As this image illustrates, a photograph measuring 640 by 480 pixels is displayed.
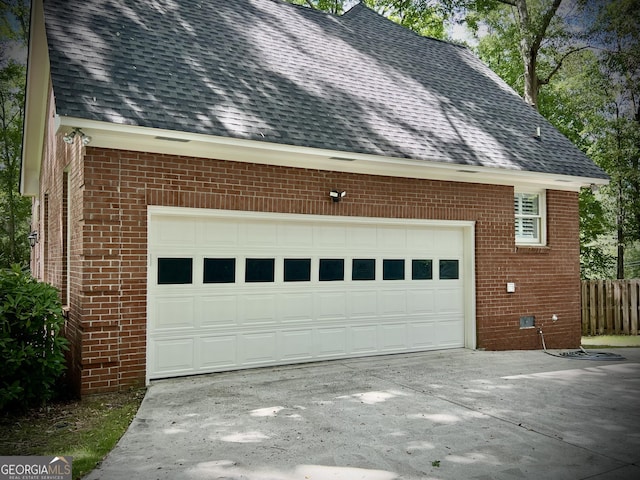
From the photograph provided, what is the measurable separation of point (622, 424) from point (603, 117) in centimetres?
1806

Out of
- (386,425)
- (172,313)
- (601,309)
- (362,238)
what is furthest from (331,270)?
(601,309)

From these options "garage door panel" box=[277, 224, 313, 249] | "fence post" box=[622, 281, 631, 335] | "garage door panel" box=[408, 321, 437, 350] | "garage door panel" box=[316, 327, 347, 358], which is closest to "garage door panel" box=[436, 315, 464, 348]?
"garage door panel" box=[408, 321, 437, 350]

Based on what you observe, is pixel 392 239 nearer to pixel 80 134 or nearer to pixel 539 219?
pixel 539 219

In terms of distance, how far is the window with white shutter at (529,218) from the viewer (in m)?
11.0

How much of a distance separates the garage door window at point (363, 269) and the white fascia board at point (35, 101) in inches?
252

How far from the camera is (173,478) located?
4.16 m

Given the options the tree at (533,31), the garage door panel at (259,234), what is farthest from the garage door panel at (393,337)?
the tree at (533,31)

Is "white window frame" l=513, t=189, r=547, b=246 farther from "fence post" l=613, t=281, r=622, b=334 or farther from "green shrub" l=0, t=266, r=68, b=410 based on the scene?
"green shrub" l=0, t=266, r=68, b=410

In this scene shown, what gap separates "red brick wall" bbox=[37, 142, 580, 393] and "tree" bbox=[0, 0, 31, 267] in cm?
2446

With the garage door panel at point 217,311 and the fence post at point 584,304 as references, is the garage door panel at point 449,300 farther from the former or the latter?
the fence post at point 584,304

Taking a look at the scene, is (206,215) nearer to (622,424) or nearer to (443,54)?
(622,424)

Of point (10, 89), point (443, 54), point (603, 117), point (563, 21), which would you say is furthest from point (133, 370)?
point (10, 89)

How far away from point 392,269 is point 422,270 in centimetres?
68

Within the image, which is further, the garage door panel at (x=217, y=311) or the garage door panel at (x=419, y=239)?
the garage door panel at (x=419, y=239)
